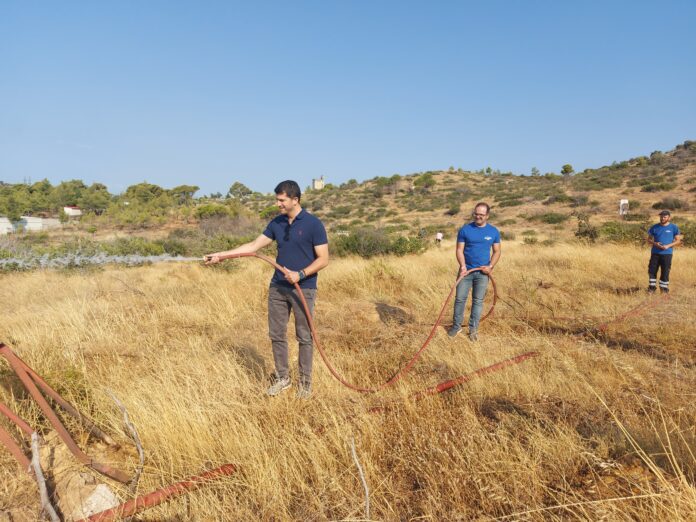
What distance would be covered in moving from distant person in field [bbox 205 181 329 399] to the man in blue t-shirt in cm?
718

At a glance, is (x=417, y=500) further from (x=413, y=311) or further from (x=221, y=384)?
(x=413, y=311)

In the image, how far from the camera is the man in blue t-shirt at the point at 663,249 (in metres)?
7.55

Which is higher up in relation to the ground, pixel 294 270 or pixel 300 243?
pixel 300 243

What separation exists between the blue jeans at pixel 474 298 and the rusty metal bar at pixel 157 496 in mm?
3626

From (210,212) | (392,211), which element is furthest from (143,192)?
(392,211)

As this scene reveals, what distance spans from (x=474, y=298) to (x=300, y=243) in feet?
9.57

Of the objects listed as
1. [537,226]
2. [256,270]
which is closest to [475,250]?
[256,270]

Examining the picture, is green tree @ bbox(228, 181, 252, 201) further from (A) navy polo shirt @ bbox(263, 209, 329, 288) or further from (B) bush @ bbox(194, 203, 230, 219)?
(A) navy polo shirt @ bbox(263, 209, 329, 288)

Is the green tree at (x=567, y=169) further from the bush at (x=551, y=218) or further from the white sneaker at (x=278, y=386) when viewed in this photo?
the white sneaker at (x=278, y=386)

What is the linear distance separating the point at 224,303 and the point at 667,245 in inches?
321

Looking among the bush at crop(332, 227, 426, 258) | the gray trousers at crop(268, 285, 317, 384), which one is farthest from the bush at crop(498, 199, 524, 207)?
the gray trousers at crop(268, 285, 317, 384)

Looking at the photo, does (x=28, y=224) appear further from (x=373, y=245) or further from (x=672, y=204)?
(x=672, y=204)

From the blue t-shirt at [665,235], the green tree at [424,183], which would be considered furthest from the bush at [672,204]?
the green tree at [424,183]

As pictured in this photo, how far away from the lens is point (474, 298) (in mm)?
5414
